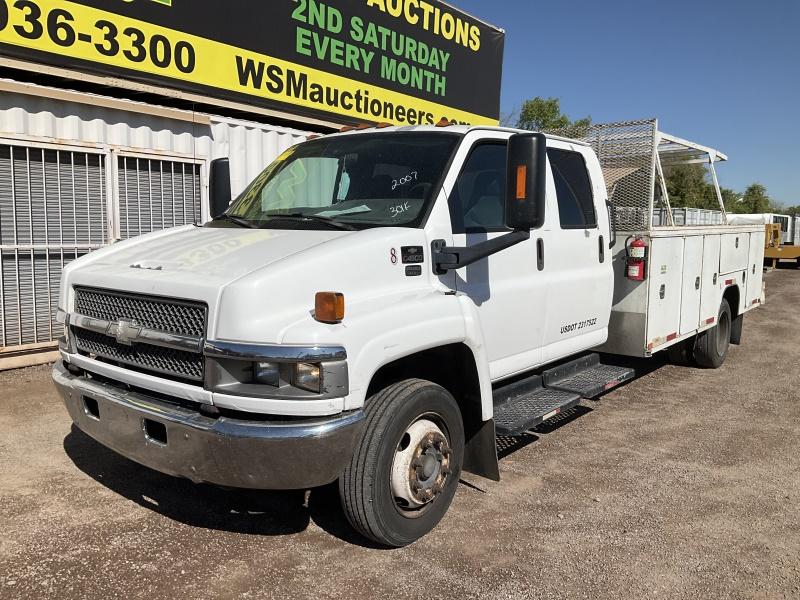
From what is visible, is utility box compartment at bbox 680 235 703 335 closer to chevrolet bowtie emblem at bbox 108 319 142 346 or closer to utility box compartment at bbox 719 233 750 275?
utility box compartment at bbox 719 233 750 275

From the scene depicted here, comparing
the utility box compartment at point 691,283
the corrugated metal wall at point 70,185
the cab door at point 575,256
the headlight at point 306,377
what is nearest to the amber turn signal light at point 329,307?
the headlight at point 306,377

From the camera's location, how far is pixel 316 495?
157 inches

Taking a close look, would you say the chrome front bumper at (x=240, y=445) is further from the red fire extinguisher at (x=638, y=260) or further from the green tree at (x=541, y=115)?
the green tree at (x=541, y=115)

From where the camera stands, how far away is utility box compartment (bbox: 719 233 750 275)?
23.9 feet

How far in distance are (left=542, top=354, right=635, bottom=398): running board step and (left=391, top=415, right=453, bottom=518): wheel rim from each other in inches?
56.8

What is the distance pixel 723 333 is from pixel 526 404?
178 inches

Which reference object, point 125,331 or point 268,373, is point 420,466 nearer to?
point 268,373

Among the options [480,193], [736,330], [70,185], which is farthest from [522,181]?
[736,330]

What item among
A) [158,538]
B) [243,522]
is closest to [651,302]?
[243,522]

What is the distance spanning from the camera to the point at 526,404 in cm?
438

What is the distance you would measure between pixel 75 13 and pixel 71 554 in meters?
5.70

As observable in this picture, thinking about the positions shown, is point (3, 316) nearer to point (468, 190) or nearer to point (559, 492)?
point (468, 190)

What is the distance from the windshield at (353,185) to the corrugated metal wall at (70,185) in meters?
3.46

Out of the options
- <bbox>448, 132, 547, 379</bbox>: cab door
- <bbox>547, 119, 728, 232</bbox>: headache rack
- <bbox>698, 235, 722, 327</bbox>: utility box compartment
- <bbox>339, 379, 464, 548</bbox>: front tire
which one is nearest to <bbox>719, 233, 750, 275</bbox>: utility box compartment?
<bbox>698, 235, 722, 327</bbox>: utility box compartment
